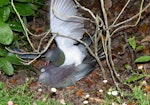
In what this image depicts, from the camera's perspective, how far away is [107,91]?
4.05m

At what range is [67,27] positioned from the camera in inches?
Answer: 161

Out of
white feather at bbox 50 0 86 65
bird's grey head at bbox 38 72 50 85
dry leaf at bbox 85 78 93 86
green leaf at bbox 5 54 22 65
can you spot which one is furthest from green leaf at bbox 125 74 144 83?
green leaf at bbox 5 54 22 65

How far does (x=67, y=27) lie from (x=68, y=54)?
0.86 ft

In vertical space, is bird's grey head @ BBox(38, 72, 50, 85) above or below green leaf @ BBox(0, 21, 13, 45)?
below

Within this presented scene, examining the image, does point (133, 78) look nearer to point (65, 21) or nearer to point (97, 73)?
point (97, 73)

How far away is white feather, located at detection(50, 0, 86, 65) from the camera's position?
13.0 feet

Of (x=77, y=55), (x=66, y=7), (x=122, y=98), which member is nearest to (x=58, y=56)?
(x=77, y=55)

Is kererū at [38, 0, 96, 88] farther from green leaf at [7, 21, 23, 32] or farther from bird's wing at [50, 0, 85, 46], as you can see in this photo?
green leaf at [7, 21, 23, 32]

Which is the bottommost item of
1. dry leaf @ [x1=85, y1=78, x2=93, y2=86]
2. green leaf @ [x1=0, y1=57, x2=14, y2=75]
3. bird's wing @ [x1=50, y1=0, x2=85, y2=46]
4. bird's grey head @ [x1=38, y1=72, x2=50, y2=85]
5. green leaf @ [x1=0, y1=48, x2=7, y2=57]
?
dry leaf @ [x1=85, y1=78, x2=93, y2=86]

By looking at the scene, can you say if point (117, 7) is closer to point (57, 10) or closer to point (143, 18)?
point (143, 18)

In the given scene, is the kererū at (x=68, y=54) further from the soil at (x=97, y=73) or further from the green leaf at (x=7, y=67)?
the green leaf at (x=7, y=67)

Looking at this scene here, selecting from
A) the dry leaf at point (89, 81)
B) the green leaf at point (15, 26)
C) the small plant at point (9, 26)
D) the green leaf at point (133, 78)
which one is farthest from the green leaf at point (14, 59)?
the green leaf at point (133, 78)

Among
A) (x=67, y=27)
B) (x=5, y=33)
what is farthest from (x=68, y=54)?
(x=5, y=33)

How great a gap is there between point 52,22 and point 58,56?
0.34 meters
